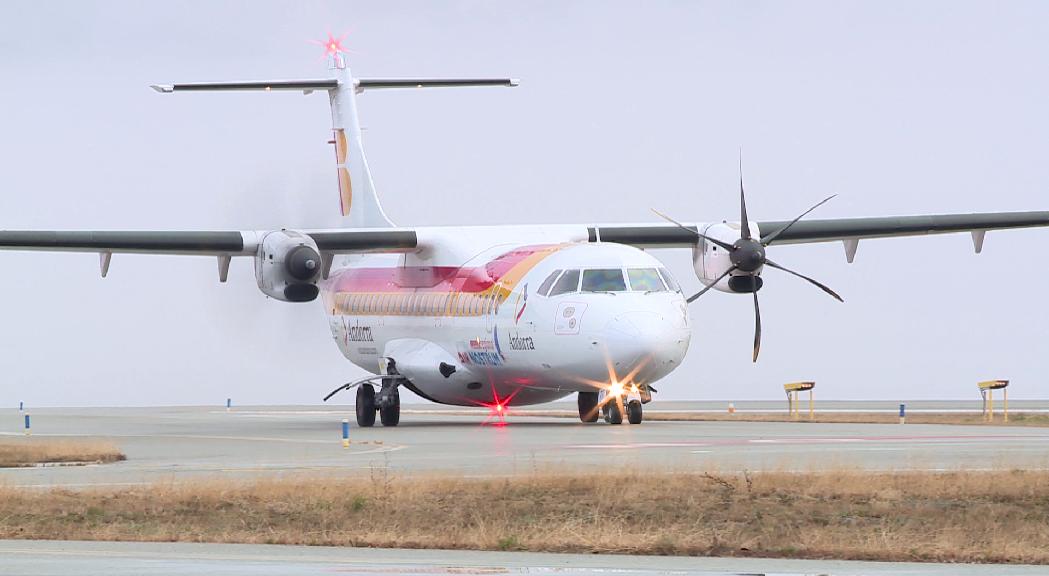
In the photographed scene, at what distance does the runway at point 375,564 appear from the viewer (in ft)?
42.8

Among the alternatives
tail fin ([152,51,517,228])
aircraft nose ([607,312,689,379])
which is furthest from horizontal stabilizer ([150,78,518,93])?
aircraft nose ([607,312,689,379])

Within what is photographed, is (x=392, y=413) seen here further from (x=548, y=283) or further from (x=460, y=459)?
(x=460, y=459)

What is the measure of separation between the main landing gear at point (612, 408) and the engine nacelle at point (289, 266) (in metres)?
6.37

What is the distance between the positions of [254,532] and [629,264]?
17.1 meters

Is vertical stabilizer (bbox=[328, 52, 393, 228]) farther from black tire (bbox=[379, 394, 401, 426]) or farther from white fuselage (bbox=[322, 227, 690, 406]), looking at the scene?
black tire (bbox=[379, 394, 401, 426])

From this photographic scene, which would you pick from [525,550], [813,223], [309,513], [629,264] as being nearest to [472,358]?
[629,264]

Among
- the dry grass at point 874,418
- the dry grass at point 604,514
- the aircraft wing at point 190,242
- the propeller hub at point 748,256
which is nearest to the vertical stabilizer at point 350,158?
the aircraft wing at point 190,242

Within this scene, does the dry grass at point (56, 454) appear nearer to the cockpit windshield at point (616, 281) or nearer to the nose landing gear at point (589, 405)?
the cockpit windshield at point (616, 281)

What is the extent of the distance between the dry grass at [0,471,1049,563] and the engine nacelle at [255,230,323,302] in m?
16.9

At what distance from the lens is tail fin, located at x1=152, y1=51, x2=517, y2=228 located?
4578 cm

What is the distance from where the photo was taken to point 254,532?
16.7 m

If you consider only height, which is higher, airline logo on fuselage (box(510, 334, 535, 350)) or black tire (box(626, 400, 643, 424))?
airline logo on fuselage (box(510, 334, 535, 350))

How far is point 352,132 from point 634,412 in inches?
572

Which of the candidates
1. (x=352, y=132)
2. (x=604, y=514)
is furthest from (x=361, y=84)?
(x=604, y=514)
